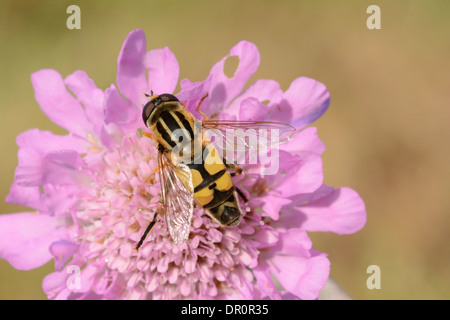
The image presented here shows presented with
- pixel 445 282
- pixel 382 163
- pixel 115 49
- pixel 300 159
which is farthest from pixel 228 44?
pixel 445 282

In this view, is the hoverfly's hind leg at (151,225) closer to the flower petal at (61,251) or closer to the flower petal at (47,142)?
the flower petal at (61,251)

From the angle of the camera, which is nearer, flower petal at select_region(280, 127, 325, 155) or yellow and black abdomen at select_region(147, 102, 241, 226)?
yellow and black abdomen at select_region(147, 102, 241, 226)

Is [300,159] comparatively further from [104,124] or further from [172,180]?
[104,124]

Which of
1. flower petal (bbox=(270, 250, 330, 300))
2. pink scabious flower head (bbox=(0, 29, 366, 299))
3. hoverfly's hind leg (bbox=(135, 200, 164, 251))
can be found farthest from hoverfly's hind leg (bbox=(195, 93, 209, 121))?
flower petal (bbox=(270, 250, 330, 300))

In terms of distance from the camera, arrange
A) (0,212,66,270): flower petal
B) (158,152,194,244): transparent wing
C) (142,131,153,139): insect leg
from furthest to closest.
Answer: (0,212,66,270): flower petal
(142,131,153,139): insect leg
(158,152,194,244): transparent wing

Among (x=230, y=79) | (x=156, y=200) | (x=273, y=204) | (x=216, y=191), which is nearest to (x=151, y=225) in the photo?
(x=156, y=200)

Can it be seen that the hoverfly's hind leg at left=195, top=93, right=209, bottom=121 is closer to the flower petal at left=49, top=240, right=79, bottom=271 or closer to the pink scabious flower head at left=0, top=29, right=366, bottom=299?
the pink scabious flower head at left=0, top=29, right=366, bottom=299
